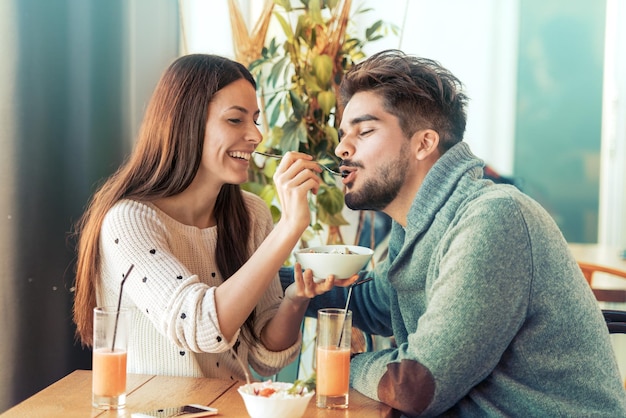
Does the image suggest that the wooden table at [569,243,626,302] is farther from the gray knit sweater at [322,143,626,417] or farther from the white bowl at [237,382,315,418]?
the white bowl at [237,382,315,418]

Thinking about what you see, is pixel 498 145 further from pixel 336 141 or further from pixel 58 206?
pixel 58 206

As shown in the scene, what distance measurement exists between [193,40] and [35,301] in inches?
55.2

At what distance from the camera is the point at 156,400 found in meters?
1.56

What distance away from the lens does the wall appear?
2410mm

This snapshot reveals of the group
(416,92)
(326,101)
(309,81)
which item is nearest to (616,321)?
(416,92)

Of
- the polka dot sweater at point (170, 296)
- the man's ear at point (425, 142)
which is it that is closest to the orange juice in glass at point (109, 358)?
the polka dot sweater at point (170, 296)

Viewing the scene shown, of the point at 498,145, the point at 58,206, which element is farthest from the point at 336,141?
the point at 498,145

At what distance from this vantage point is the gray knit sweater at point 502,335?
151 cm

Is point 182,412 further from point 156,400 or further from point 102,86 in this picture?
point 102,86

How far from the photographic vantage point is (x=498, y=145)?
5.21m

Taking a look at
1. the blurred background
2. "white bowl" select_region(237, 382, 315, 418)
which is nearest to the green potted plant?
the blurred background

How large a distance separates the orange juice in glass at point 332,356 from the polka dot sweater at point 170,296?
299 millimetres

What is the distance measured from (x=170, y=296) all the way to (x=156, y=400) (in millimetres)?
250

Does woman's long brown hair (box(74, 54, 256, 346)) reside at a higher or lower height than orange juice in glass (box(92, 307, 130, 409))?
higher
